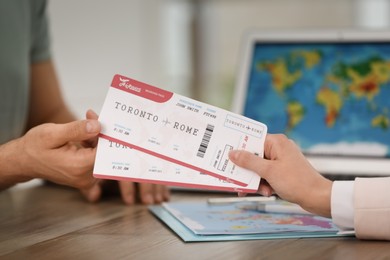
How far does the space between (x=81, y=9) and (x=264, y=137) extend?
3.02m

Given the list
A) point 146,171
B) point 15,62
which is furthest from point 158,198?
point 15,62

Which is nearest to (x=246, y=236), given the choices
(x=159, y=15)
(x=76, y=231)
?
(x=76, y=231)

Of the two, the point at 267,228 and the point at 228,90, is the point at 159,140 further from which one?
the point at 228,90

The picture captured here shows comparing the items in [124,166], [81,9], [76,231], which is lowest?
[76,231]

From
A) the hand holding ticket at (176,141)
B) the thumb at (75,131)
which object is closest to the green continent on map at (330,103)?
the hand holding ticket at (176,141)

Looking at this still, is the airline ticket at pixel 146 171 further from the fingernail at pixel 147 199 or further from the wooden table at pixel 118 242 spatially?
the fingernail at pixel 147 199

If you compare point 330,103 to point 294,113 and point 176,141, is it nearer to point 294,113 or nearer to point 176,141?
point 294,113

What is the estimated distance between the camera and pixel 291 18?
5055 mm

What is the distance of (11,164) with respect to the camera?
1.14 meters

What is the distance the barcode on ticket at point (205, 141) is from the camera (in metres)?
1.03

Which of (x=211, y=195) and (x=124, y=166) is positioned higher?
(x=124, y=166)

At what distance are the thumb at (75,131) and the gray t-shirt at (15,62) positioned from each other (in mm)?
659

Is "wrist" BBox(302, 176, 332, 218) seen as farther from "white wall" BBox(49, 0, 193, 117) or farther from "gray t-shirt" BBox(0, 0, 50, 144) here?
"white wall" BBox(49, 0, 193, 117)

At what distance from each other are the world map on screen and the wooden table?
49cm
